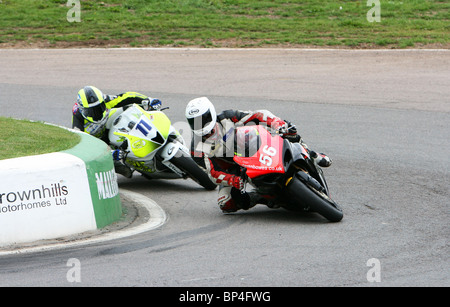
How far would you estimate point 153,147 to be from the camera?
9.91 metres

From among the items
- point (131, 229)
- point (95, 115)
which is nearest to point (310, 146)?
point (95, 115)

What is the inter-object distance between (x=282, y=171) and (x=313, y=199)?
Answer: 16.6 inches

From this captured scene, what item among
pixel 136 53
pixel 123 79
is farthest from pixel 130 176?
pixel 136 53

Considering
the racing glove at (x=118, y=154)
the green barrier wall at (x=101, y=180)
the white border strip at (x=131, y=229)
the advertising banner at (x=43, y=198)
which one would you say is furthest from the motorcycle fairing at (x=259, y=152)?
the racing glove at (x=118, y=154)

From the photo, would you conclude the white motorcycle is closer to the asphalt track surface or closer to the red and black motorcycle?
the asphalt track surface

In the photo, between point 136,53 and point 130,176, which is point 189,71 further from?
point 130,176

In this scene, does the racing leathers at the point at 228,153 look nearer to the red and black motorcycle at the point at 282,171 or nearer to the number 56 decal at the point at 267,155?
the red and black motorcycle at the point at 282,171

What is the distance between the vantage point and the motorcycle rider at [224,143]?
7836 millimetres

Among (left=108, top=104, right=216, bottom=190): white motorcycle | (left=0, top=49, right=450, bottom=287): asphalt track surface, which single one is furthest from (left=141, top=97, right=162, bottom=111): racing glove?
(left=0, top=49, right=450, bottom=287): asphalt track surface

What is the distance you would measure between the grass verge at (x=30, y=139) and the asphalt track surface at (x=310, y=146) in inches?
52.4

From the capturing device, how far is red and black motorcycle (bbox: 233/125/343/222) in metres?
7.52

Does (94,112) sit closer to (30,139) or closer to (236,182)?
(30,139)

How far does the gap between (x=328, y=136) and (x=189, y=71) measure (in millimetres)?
6372
